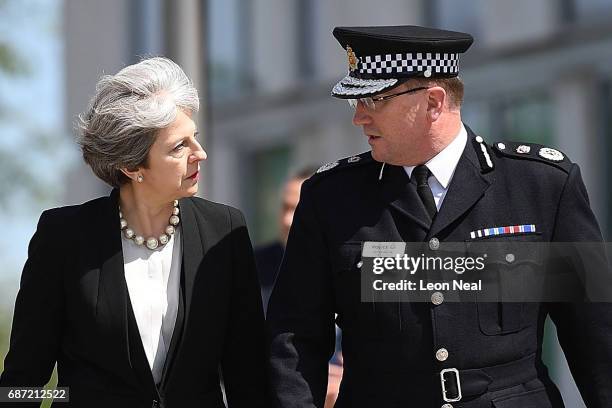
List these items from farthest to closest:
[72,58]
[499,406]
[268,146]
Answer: [72,58] → [268,146] → [499,406]

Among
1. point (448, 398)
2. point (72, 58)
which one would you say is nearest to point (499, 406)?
point (448, 398)

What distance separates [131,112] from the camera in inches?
144

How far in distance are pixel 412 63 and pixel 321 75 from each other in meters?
7.06

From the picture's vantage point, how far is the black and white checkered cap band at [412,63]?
3.62 meters

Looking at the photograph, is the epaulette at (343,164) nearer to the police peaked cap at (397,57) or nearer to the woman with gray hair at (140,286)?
the police peaked cap at (397,57)

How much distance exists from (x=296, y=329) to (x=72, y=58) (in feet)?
33.5

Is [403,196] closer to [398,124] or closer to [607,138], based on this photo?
[398,124]

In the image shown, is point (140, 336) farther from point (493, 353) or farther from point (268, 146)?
point (268, 146)

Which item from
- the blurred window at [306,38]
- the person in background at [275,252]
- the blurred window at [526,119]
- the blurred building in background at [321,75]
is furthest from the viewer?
the blurred window at [306,38]

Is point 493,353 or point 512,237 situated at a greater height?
point 512,237

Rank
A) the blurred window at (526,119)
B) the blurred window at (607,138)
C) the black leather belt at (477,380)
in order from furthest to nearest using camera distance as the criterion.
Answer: the blurred window at (526,119) → the blurred window at (607,138) → the black leather belt at (477,380)

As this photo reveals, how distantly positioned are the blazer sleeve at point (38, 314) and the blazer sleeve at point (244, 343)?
0.52m

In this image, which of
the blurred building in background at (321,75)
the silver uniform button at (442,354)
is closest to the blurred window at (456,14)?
the blurred building in background at (321,75)

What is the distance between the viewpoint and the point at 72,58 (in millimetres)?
13367
